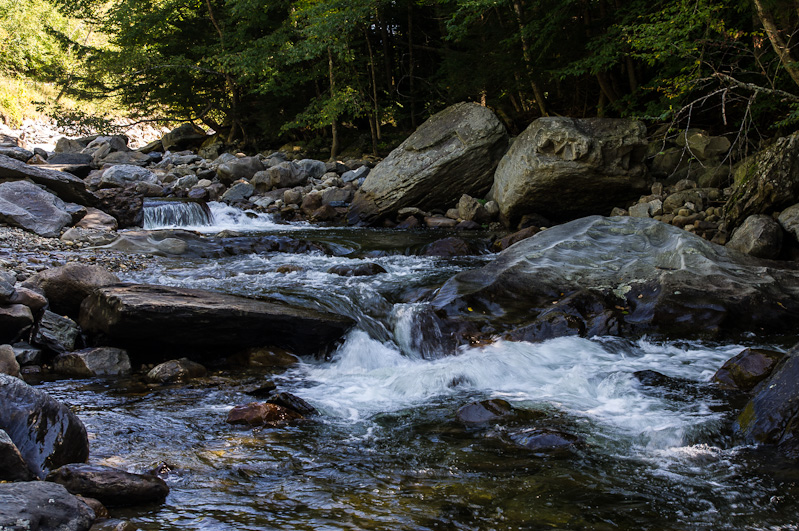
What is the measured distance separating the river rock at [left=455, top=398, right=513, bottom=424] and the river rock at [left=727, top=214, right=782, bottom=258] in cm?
511

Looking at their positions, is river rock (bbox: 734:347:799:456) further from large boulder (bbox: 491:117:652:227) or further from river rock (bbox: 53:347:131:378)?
large boulder (bbox: 491:117:652:227)

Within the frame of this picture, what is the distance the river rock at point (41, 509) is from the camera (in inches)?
86.4

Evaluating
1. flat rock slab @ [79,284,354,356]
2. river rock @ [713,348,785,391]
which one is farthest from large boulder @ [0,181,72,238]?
river rock @ [713,348,785,391]

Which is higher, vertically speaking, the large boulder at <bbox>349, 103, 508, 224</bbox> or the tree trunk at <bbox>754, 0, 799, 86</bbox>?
the tree trunk at <bbox>754, 0, 799, 86</bbox>

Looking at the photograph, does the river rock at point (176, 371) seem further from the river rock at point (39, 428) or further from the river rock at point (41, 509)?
the river rock at point (41, 509)

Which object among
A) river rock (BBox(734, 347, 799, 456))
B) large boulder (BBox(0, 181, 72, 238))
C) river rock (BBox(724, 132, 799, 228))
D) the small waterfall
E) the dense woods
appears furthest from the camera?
the small waterfall

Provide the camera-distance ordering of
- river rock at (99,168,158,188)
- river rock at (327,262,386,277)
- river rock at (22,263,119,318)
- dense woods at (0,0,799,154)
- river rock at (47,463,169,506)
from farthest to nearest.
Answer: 1. river rock at (99,168,158,188)
2. dense woods at (0,0,799,154)
3. river rock at (327,262,386,277)
4. river rock at (22,263,119,318)
5. river rock at (47,463,169,506)

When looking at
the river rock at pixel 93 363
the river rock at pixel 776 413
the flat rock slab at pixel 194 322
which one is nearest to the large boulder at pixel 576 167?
the flat rock slab at pixel 194 322

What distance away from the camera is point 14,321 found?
17.8 ft

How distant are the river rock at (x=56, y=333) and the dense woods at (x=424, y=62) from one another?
7.86m

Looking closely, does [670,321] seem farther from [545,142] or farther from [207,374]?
[545,142]

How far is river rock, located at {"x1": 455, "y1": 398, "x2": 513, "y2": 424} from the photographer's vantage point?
424 centimetres

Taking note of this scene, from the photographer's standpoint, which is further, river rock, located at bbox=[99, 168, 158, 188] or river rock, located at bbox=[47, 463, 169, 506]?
river rock, located at bbox=[99, 168, 158, 188]

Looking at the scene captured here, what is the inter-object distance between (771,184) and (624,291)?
3433 millimetres
